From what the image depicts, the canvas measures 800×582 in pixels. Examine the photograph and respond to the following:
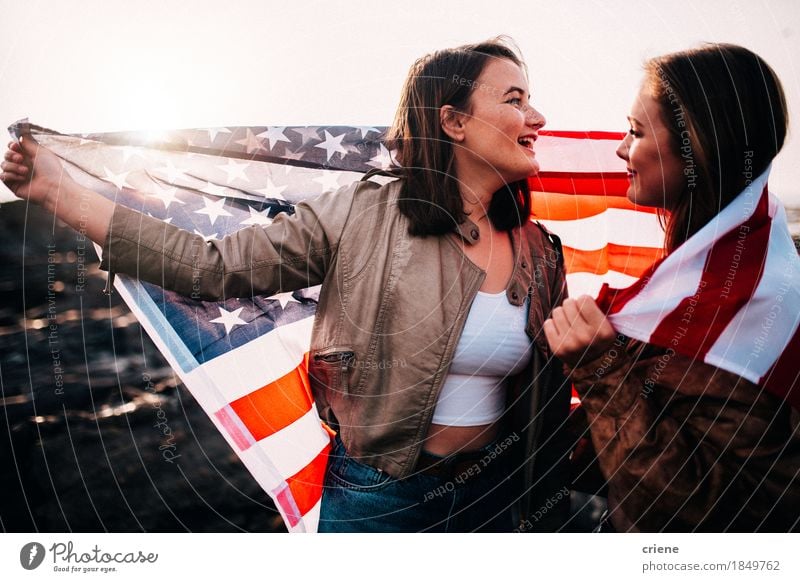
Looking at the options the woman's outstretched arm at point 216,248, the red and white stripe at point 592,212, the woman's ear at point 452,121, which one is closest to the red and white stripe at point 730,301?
the red and white stripe at point 592,212

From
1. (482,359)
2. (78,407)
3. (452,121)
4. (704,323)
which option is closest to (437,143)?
(452,121)

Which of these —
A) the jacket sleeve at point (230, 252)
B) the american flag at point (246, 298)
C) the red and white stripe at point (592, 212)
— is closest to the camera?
the jacket sleeve at point (230, 252)

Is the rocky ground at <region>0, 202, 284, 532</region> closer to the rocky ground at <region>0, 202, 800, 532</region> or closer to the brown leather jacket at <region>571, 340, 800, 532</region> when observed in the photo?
the rocky ground at <region>0, 202, 800, 532</region>

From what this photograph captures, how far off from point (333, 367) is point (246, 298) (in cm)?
21

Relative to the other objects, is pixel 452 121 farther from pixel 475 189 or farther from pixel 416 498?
pixel 416 498

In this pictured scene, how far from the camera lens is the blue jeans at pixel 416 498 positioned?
1.19 m

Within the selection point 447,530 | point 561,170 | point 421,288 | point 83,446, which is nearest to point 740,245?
point 561,170

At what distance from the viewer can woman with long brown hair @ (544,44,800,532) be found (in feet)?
3.85

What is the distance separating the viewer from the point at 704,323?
3.84 feet

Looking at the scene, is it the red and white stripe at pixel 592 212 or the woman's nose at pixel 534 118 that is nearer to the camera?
the woman's nose at pixel 534 118

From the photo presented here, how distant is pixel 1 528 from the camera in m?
1.38

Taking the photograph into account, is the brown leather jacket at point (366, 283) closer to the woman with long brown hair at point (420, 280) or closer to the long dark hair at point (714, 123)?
the woman with long brown hair at point (420, 280)

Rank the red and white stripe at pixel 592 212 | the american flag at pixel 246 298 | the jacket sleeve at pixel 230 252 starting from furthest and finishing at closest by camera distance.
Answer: the red and white stripe at pixel 592 212, the american flag at pixel 246 298, the jacket sleeve at pixel 230 252

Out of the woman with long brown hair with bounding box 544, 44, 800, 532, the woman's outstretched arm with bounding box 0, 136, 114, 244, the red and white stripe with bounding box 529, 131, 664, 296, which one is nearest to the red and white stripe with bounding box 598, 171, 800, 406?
the woman with long brown hair with bounding box 544, 44, 800, 532
